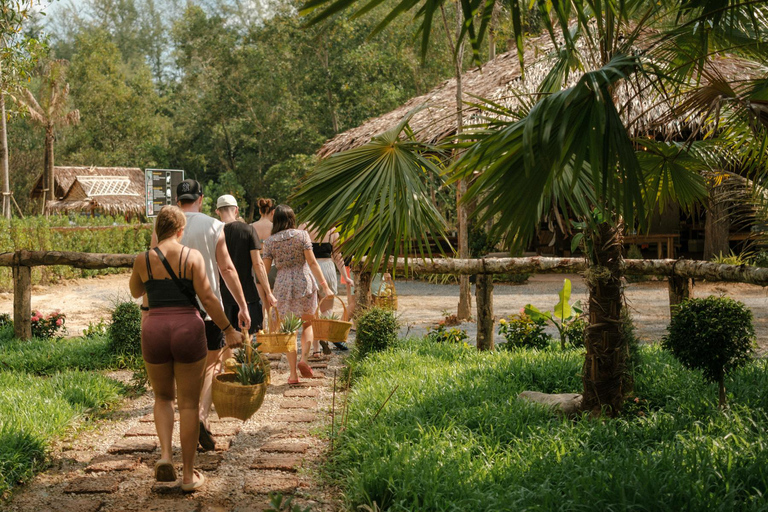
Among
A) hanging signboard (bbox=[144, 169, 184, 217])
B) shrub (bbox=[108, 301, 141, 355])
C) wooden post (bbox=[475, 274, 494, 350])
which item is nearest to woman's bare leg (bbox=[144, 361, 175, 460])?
shrub (bbox=[108, 301, 141, 355])

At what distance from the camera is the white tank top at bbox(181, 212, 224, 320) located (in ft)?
15.0

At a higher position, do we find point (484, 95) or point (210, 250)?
point (484, 95)

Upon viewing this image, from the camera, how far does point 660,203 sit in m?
5.83

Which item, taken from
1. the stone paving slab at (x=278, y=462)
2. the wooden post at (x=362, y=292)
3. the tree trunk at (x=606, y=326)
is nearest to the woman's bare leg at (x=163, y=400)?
the stone paving slab at (x=278, y=462)

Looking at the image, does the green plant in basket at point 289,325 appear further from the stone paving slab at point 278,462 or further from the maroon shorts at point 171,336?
the maroon shorts at point 171,336

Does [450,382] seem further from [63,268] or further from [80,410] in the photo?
[63,268]

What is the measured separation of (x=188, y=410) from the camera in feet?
12.4

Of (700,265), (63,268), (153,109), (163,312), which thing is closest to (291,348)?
(163,312)

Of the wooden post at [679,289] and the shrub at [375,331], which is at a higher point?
the wooden post at [679,289]

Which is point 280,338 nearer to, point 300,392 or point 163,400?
point 300,392

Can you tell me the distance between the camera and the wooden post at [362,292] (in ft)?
25.0

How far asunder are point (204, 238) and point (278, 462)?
1.50m

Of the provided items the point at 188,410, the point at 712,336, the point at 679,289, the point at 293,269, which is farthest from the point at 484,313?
the point at 188,410

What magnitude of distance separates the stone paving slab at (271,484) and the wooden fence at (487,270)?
5.38ft
